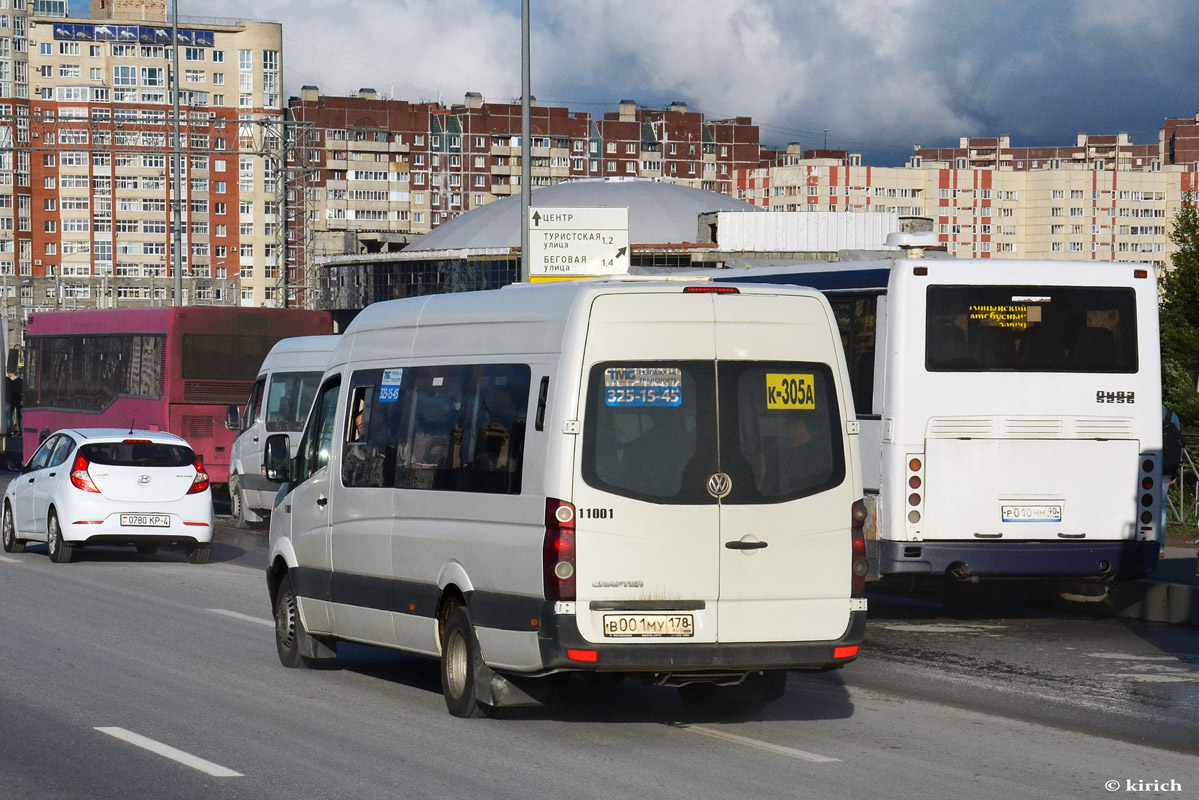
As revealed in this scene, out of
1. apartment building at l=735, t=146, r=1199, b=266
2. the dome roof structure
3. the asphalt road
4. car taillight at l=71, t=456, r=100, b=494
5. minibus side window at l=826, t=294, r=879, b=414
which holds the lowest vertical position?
the asphalt road

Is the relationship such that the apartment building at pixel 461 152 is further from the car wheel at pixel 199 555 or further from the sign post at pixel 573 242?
the car wheel at pixel 199 555

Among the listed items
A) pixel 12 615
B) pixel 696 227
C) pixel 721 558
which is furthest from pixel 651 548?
pixel 696 227

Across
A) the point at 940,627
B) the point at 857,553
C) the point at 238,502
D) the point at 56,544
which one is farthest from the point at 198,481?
the point at 857,553

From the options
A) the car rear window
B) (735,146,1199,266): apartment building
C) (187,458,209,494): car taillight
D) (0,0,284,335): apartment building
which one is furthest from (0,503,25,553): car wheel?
(735,146,1199,266): apartment building

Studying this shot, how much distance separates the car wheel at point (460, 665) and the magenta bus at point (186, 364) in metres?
20.2

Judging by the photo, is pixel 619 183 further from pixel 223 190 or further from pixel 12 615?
pixel 12 615

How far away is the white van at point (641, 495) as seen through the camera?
29.1 feet

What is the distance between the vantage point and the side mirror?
39.0 feet

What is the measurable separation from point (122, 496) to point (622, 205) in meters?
82.3

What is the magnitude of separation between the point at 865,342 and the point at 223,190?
159738 millimetres

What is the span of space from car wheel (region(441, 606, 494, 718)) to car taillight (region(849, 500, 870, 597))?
200 centimetres

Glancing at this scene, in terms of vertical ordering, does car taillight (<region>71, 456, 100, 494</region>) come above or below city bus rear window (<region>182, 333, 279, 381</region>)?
below

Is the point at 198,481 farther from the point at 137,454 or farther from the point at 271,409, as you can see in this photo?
the point at 271,409

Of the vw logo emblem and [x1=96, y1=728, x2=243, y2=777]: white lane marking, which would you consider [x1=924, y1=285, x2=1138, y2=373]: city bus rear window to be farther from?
[x1=96, y1=728, x2=243, y2=777]: white lane marking
